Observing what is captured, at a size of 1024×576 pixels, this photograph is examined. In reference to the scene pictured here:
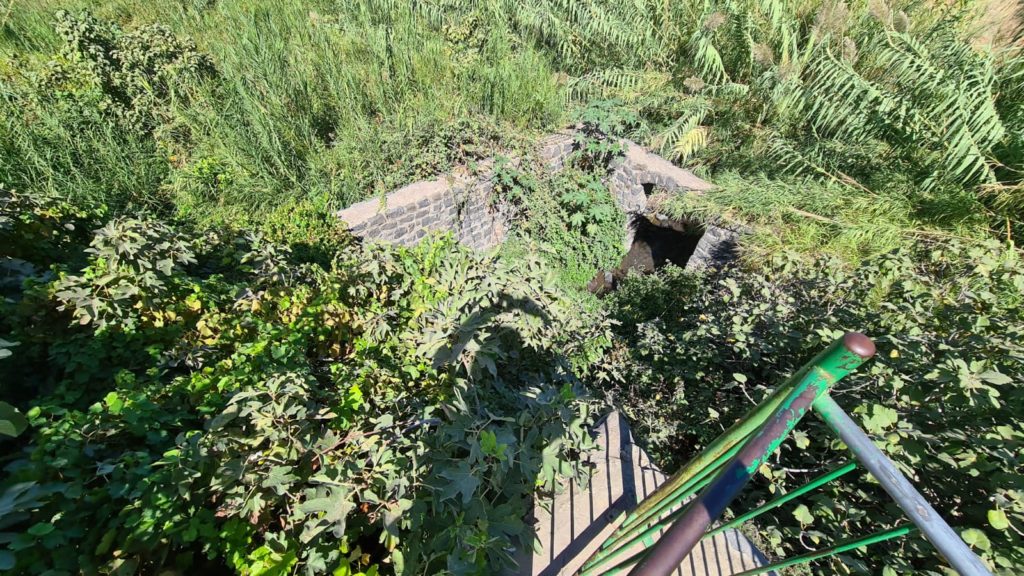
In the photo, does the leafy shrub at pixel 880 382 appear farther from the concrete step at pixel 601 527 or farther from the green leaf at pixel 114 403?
the green leaf at pixel 114 403

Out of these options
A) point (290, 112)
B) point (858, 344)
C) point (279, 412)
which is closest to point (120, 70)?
point (290, 112)

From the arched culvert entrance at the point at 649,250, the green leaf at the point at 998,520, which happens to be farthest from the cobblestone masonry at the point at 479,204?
the green leaf at the point at 998,520

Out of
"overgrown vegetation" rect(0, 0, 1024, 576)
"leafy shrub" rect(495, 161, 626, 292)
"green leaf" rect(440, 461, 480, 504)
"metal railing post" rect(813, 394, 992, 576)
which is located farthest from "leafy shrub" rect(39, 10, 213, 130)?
"metal railing post" rect(813, 394, 992, 576)

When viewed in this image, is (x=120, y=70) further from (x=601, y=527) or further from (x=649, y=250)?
(x=649, y=250)

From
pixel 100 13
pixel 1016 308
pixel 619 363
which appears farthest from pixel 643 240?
pixel 100 13

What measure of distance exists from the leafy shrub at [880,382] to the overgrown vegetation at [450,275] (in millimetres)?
21

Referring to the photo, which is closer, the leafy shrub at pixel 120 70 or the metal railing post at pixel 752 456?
the metal railing post at pixel 752 456

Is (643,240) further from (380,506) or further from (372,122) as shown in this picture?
(380,506)

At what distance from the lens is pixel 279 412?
4.10 feet

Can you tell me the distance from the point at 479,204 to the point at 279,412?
3.80 metres

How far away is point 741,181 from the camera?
4.45 metres

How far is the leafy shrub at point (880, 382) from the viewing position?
4.66ft

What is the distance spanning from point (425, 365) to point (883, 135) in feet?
17.8

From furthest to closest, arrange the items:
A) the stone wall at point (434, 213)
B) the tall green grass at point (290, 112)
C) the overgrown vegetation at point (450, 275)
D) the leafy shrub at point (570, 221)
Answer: the leafy shrub at point (570, 221), the stone wall at point (434, 213), the tall green grass at point (290, 112), the overgrown vegetation at point (450, 275)
